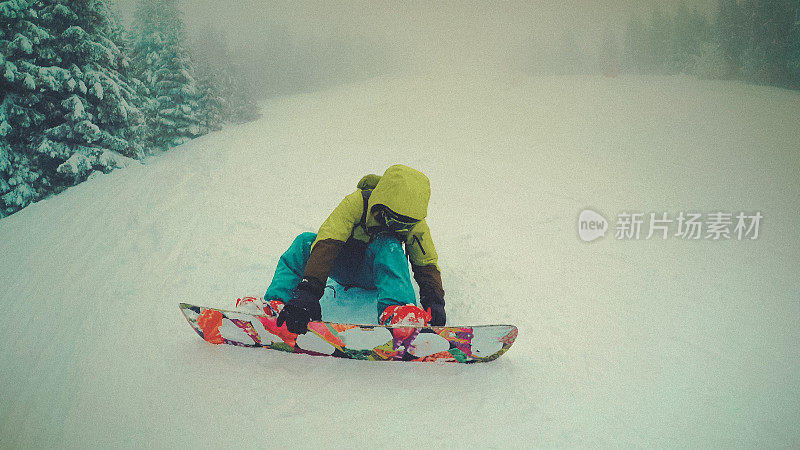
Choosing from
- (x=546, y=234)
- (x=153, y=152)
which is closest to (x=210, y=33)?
(x=153, y=152)

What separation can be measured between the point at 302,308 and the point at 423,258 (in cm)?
70

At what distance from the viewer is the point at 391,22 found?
36.2ft

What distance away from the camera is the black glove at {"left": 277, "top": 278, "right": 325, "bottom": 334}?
5.39ft

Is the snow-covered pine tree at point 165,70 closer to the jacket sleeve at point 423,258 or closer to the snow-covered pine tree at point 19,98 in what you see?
the snow-covered pine tree at point 19,98

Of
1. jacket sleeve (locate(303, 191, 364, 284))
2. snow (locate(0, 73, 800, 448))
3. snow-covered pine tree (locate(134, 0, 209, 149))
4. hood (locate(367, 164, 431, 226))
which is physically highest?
snow-covered pine tree (locate(134, 0, 209, 149))

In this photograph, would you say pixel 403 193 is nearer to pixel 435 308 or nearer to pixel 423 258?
pixel 423 258

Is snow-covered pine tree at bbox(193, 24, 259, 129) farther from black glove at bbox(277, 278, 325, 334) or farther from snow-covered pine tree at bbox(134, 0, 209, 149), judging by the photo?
black glove at bbox(277, 278, 325, 334)

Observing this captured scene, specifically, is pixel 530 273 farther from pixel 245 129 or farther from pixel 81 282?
pixel 245 129

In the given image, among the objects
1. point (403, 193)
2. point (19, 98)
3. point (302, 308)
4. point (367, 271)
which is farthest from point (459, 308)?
point (19, 98)

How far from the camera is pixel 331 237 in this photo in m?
1.87

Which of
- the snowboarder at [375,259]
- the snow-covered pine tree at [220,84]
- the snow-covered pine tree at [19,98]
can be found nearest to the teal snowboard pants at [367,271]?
the snowboarder at [375,259]

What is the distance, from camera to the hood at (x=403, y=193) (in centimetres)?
177

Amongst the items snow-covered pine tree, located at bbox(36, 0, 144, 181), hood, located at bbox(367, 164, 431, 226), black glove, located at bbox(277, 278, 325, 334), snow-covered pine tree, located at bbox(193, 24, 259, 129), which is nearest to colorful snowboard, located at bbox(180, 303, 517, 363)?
black glove, located at bbox(277, 278, 325, 334)

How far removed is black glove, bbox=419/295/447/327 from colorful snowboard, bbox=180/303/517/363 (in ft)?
0.34
